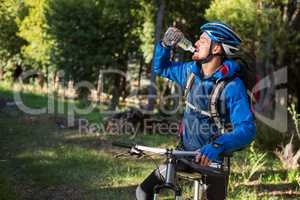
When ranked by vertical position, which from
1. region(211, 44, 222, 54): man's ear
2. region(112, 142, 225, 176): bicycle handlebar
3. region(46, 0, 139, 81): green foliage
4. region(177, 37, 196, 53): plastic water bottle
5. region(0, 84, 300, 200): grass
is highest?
region(46, 0, 139, 81): green foliage

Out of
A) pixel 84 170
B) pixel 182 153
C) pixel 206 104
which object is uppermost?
pixel 206 104

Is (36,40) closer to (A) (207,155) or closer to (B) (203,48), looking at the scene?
(B) (203,48)

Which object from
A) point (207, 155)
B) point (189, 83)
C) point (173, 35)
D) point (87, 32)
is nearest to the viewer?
point (207, 155)

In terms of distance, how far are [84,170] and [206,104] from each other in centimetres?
593

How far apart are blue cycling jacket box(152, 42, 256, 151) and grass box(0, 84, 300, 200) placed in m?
1.86

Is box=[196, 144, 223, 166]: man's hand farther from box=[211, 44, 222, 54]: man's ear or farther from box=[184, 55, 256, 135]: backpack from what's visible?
box=[211, 44, 222, 54]: man's ear

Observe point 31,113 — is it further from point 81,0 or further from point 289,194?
point 289,194

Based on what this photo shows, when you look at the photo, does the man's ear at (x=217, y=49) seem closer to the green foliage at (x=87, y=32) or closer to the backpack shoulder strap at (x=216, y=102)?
the backpack shoulder strap at (x=216, y=102)

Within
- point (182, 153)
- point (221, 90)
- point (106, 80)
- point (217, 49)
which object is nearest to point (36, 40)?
point (106, 80)

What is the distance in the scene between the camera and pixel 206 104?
332 centimetres

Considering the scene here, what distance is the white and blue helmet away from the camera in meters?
3.20

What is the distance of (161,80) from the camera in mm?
35125

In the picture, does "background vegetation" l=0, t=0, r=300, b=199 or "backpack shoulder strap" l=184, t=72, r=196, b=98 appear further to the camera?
"background vegetation" l=0, t=0, r=300, b=199

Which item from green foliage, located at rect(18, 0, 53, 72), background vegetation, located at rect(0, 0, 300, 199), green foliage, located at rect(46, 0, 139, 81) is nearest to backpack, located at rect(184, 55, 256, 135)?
background vegetation, located at rect(0, 0, 300, 199)
